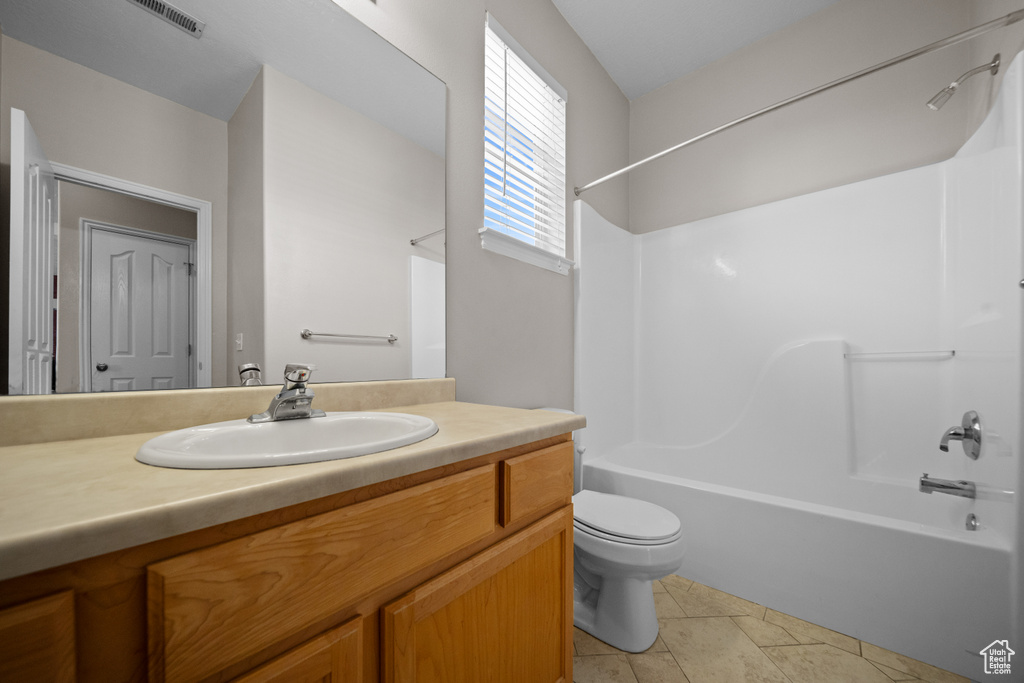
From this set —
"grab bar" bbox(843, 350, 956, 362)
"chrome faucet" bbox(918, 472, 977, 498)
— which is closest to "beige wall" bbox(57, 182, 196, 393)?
"chrome faucet" bbox(918, 472, 977, 498)

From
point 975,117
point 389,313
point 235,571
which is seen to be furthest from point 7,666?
point 975,117

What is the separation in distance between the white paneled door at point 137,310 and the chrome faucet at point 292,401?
0.21 metres

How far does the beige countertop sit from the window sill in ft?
3.23

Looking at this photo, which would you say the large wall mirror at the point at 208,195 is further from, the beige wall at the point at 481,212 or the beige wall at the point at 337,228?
the beige wall at the point at 481,212

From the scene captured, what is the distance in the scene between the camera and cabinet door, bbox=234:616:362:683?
48 cm

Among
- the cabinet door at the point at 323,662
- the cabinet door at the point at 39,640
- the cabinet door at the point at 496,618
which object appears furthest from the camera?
the cabinet door at the point at 496,618

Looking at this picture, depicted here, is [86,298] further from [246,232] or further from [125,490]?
[125,490]

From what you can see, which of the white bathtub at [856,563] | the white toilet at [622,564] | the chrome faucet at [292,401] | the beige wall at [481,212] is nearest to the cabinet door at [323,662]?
the chrome faucet at [292,401]

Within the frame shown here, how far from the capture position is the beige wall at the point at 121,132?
0.71 meters

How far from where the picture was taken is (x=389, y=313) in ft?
4.02

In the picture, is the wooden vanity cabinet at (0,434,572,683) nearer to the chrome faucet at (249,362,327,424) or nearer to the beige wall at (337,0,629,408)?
the chrome faucet at (249,362,327,424)

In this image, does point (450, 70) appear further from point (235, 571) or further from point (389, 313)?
point (235, 571)

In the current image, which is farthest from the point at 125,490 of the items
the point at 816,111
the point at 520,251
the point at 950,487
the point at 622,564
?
the point at 816,111

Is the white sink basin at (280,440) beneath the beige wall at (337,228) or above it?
beneath
